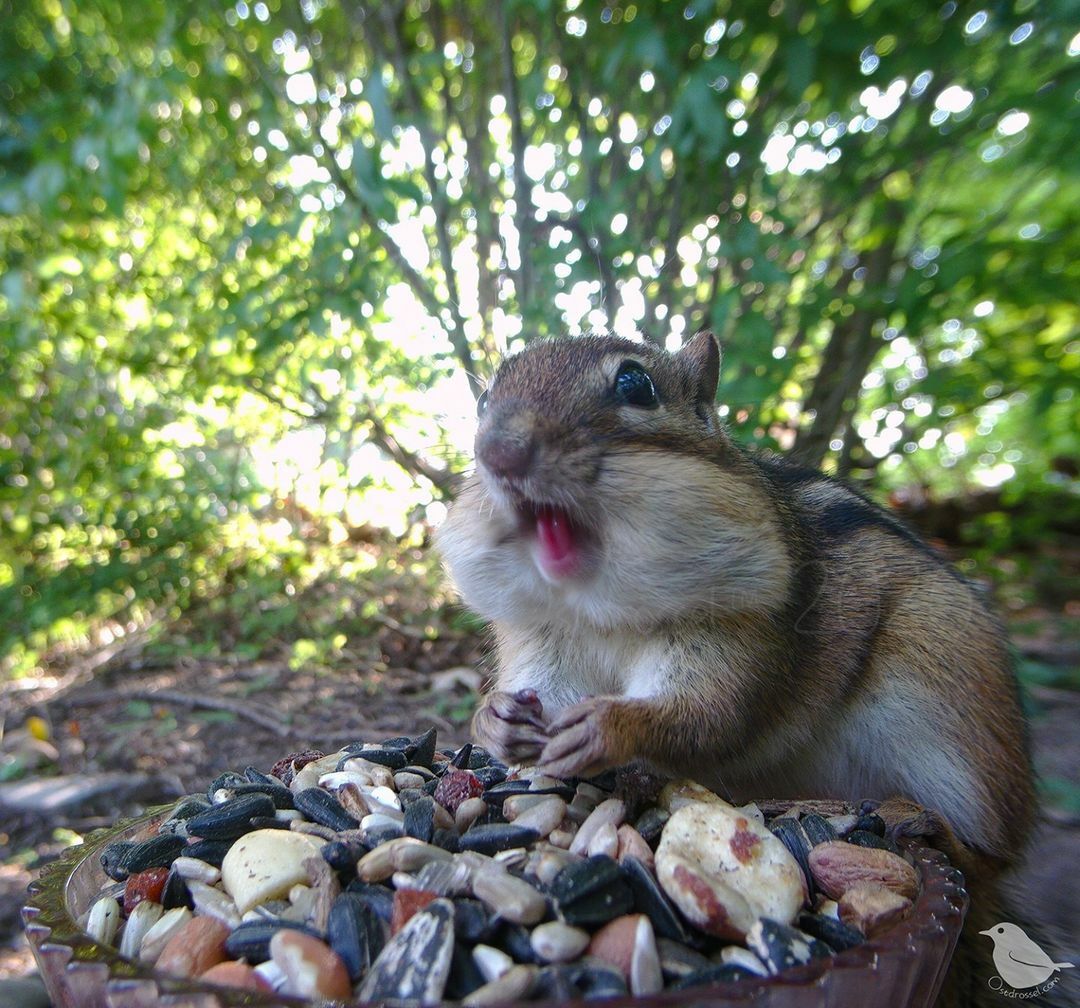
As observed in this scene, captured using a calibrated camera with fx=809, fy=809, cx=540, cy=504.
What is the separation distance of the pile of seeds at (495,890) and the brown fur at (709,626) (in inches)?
4.5

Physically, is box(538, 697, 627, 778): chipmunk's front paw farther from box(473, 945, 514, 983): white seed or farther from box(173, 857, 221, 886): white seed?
box(173, 857, 221, 886): white seed

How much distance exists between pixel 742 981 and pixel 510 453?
0.68 m

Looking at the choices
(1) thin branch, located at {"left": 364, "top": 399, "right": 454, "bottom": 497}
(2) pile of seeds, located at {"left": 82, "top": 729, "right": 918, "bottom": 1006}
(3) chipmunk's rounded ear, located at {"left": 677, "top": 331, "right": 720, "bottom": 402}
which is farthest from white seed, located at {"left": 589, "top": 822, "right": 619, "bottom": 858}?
(1) thin branch, located at {"left": 364, "top": 399, "right": 454, "bottom": 497}

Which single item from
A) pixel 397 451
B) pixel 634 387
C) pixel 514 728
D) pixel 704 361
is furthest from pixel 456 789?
pixel 397 451

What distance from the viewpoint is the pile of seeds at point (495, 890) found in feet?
2.78

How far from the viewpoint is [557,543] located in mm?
1183

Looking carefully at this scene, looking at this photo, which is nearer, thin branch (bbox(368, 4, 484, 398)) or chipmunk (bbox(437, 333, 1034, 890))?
chipmunk (bbox(437, 333, 1034, 890))

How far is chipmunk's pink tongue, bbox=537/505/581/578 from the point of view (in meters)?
1.18

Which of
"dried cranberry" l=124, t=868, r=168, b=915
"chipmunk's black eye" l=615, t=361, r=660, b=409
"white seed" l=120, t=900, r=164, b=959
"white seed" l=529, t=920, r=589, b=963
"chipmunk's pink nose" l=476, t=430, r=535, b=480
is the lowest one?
"white seed" l=529, t=920, r=589, b=963

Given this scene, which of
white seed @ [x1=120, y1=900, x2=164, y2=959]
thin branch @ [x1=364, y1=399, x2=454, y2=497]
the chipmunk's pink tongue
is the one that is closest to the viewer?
white seed @ [x1=120, y1=900, x2=164, y2=959]

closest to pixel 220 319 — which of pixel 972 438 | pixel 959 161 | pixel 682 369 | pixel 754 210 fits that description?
pixel 754 210

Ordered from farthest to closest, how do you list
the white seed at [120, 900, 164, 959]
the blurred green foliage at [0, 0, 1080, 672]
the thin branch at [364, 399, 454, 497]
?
the thin branch at [364, 399, 454, 497]
the blurred green foliage at [0, 0, 1080, 672]
the white seed at [120, 900, 164, 959]

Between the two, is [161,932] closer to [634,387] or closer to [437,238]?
[634,387]

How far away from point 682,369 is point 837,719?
0.69 meters
